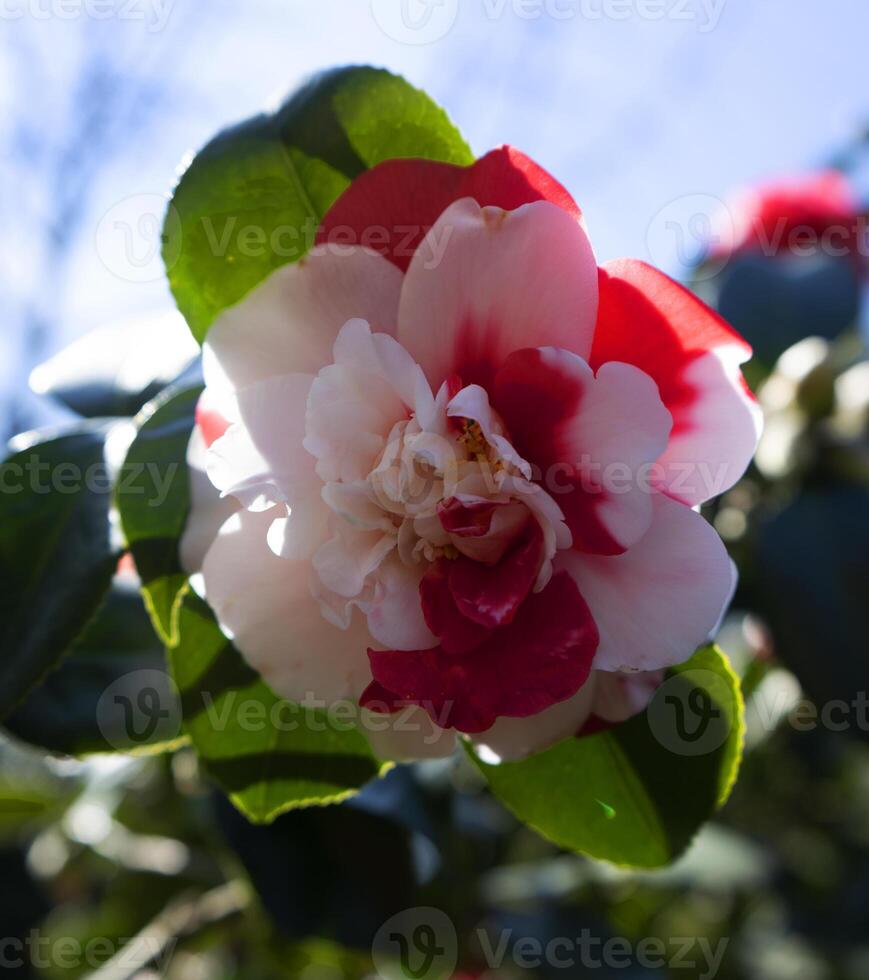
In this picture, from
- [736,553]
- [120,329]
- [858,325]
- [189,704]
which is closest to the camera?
[189,704]

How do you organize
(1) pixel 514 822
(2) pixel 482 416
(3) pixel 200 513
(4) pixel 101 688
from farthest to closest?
(1) pixel 514 822
(4) pixel 101 688
(3) pixel 200 513
(2) pixel 482 416

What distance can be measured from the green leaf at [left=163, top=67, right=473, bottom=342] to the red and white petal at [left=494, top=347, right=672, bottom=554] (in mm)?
173

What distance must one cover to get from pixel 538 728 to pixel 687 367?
210 mm

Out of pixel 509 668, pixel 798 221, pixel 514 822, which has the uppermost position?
pixel 509 668

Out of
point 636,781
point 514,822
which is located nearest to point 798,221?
point 514,822

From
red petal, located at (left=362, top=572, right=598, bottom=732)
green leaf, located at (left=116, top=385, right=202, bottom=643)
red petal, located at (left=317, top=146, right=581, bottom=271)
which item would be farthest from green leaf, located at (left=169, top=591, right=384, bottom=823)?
red petal, located at (left=317, top=146, right=581, bottom=271)

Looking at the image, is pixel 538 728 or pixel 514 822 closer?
pixel 538 728

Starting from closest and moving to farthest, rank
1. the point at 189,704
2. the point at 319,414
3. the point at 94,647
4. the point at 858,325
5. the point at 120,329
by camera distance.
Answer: the point at 319,414 < the point at 189,704 < the point at 94,647 < the point at 120,329 < the point at 858,325

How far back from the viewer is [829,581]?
0.98 metres

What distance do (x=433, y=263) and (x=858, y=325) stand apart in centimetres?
96

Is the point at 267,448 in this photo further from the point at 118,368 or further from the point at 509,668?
the point at 118,368

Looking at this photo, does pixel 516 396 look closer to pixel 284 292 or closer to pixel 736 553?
pixel 284 292

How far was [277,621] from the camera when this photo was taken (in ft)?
1.76

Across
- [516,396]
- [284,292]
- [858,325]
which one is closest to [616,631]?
[516,396]
